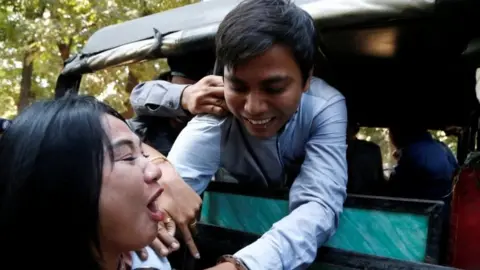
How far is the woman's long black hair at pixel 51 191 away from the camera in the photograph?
1180mm

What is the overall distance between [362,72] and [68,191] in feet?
6.42

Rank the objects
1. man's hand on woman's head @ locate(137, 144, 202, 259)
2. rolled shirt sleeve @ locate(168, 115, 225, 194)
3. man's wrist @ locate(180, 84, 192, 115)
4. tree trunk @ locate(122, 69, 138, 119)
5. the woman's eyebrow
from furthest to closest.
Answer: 1. tree trunk @ locate(122, 69, 138, 119)
2. man's wrist @ locate(180, 84, 192, 115)
3. rolled shirt sleeve @ locate(168, 115, 225, 194)
4. man's hand on woman's head @ locate(137, 144, 202, 259)
5. the woman's eyebrow

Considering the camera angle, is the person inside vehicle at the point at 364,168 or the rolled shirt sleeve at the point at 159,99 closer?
the rolled shirt sleeve at the point at 159,99

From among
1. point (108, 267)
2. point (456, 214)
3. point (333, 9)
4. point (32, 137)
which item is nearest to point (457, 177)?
point (456, 214)

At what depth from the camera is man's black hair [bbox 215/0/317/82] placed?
5.48 feet

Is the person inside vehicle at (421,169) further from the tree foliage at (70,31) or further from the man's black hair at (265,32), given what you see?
the tree foliage at (70,31)

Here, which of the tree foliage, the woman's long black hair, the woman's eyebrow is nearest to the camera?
the woman's long black hair

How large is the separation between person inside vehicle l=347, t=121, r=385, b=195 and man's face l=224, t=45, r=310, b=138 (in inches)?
44.6

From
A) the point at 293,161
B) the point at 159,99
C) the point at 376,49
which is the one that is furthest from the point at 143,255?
the point at 376,49

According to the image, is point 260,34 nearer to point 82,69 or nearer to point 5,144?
point 5,144

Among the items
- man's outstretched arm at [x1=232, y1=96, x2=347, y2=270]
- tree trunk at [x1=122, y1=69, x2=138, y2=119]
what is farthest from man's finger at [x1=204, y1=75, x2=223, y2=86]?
tree trunk at [x1=122, y1=69, x2=138, y2=119]

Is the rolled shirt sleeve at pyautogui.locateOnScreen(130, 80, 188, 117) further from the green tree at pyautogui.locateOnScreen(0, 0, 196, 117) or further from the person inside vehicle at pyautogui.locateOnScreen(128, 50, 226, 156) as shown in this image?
the green tree at pyautogui.locateOnScreen(0, 0, 196, 117)

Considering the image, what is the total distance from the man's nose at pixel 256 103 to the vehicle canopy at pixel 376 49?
36 centimetres

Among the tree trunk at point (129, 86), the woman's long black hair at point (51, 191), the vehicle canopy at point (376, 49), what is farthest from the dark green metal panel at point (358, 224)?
the tree trunk at point (129, 86)
